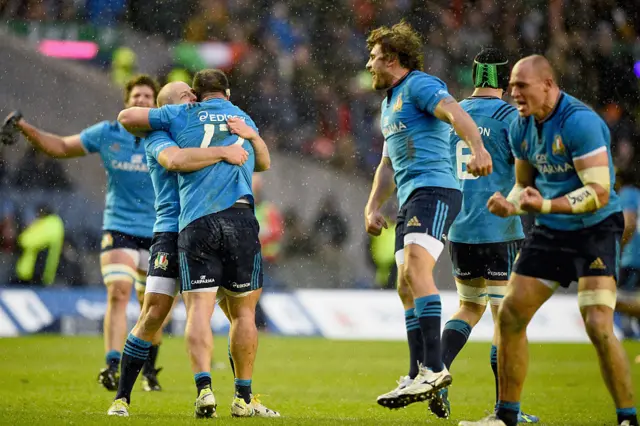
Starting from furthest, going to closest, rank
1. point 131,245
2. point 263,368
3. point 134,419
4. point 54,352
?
point 54,352
point 263,368
point 131,245
point 134,419

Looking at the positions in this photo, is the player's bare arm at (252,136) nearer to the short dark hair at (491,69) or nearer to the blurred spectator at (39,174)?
the short dark hair at (491,69)

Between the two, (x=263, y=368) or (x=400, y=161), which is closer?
(x=400, y=161)

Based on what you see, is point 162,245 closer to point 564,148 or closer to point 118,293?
point 118,293

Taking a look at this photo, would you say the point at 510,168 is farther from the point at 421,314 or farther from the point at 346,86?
the point at 346,86

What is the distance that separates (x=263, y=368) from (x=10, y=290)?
5.39 m

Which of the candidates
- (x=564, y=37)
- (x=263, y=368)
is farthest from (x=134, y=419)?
(x=564, y=37)

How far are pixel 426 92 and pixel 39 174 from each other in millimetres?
11901

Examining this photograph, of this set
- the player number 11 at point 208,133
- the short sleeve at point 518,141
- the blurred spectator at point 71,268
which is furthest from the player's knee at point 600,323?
the blurred spectator at point 71,268

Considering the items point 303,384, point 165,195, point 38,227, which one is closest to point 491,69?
point 165,195

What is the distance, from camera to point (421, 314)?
21.2 feet

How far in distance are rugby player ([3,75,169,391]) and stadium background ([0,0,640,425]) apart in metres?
6.40

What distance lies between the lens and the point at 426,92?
660cm

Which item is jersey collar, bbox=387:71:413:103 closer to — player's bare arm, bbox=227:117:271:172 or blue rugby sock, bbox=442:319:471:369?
player's bare arm, bbox=227:117:271:172

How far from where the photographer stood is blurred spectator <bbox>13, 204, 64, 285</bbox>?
1664 centimetres
